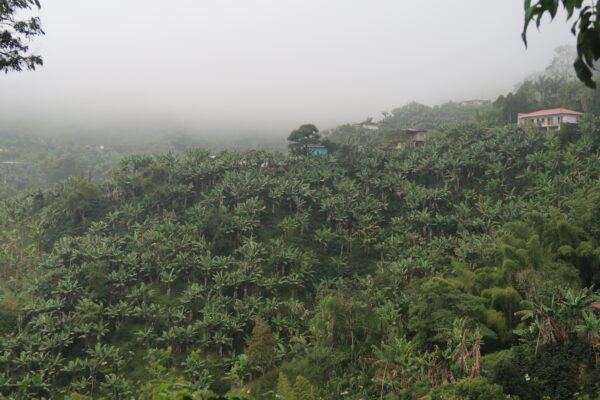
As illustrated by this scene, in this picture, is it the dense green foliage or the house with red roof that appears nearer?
the dense green foliage

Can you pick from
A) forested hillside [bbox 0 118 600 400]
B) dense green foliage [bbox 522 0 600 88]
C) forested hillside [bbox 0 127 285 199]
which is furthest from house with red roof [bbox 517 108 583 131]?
forested hillside [bbox 0 127 285 199]

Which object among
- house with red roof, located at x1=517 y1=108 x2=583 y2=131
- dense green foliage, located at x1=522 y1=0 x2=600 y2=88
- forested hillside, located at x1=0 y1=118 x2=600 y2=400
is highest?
house with red roof, located at x1=517 y1=108 x2=583 y2=131

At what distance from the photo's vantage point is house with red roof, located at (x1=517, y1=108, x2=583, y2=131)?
40.8 meters

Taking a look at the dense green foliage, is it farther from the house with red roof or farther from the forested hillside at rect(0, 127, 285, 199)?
the house with red roof

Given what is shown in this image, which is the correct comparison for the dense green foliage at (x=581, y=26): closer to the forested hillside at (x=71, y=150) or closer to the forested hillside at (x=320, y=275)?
the forested hillside at (x=320, y=275)

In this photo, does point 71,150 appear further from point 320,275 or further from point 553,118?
point 553,118

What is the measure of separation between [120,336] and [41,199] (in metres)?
23.3

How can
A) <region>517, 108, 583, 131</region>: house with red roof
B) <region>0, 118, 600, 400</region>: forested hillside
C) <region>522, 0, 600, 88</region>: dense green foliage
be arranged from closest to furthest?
1. <region>522, 0, 600, 88</region>: dense green foliage
2. <region>0, 118, 600, 400</region>: forested hillside
3. <region>517, 108, 583, 131</region>: house with red roof

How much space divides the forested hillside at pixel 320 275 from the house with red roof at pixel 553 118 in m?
6.03

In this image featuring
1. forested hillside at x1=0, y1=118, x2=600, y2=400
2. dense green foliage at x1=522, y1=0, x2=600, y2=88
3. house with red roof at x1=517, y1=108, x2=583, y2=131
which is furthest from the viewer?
house with red roof at x1=517, y1=108, x2=583, y2=131

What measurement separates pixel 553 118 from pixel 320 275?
33.2 meters

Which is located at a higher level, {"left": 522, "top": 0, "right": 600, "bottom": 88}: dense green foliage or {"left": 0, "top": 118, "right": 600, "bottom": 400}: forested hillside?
{"left": 522, "top": 0, "right": 600, "bottom": 88}: dense green foliage

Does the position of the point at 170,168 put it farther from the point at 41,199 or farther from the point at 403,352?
the point at 403,352

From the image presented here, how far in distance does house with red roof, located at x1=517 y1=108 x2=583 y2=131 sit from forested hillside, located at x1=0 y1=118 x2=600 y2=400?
6.03 metres
